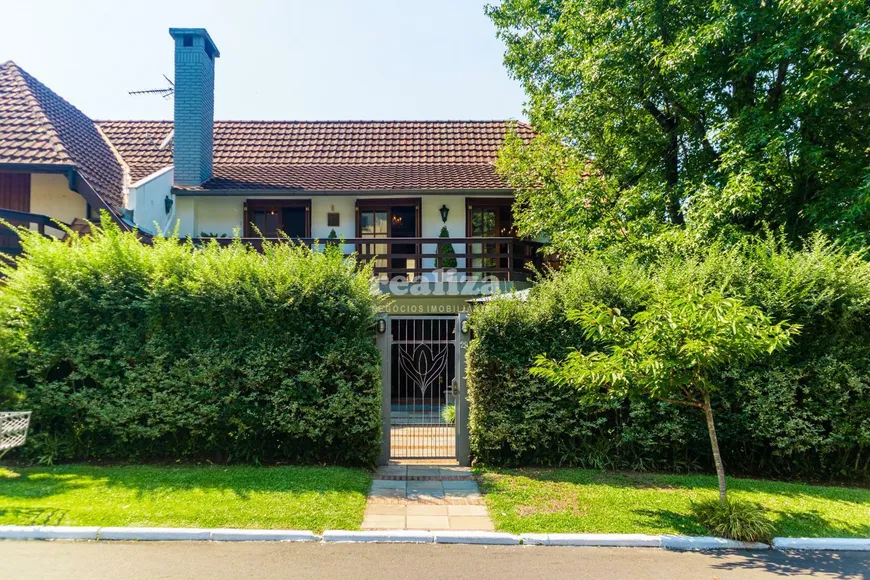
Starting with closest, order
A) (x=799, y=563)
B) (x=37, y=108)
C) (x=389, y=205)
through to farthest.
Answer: (x=799, y=563) → (x=37, y=108) → (x=389, y=205)

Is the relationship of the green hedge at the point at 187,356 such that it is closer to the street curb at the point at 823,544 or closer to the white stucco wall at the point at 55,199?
the street curb at the point at 823,544

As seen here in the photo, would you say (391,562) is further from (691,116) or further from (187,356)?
(691,116)

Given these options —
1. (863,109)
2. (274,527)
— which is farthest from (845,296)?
(274,527)

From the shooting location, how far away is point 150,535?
17.2 feet

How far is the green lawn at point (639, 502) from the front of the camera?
558cm

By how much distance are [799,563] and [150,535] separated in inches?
248

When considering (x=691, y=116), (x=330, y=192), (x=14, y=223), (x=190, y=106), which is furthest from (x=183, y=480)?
(x=190, y=106)

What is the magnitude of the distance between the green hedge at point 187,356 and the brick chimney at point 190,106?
7879 millimetres

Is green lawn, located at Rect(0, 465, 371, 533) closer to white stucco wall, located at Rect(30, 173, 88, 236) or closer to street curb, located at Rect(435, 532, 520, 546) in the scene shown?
street curb, located at Rect(435, 532, 520, 546)

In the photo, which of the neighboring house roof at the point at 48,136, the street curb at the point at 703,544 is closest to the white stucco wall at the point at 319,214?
the neighboring house roof at the point at 48,136

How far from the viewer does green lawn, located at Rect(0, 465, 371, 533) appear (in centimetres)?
550

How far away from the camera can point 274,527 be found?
5.44 meters

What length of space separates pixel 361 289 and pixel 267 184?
8692 millimetres

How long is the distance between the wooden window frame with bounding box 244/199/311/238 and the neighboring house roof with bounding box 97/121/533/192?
506 millimetres
